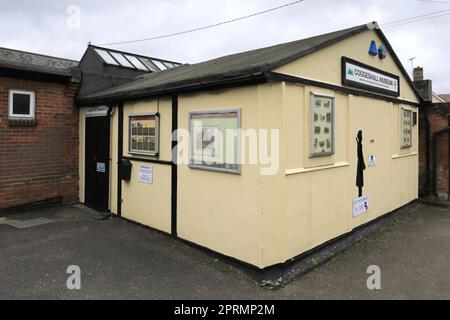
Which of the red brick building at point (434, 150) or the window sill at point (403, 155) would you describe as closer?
the window sill at point (403, 155)

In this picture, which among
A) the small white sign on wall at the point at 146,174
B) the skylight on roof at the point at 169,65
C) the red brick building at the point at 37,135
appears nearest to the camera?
the small white sign on wall at the point at 146,174

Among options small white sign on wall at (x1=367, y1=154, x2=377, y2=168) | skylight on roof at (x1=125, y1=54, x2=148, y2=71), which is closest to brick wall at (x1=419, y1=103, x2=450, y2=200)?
small white sign on wall at (x1=367, y1=154, x2=377, y2=168)

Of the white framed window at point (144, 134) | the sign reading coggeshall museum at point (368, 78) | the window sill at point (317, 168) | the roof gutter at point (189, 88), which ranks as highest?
the sign reading coggeshall museum at point (368, 78)

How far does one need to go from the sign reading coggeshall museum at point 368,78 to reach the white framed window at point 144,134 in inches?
134

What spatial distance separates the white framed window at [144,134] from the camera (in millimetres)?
6074

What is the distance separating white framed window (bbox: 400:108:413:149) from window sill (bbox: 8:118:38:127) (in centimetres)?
847

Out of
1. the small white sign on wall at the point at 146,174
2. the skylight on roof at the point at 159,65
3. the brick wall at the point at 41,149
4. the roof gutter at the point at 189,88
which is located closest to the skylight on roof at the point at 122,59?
the skylight on roof at the point at 159,65

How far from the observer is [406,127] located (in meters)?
8.31

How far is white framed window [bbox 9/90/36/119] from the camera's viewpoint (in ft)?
23.4

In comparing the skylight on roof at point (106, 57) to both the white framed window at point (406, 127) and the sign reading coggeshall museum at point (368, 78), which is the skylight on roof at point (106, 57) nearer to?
the sign reading coggeshall museum at point (368, 78)

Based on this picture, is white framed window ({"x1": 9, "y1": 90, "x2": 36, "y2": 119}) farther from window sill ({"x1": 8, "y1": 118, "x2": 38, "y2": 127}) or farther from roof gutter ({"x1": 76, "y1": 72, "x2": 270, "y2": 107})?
roof gutter ({"x1": 76, "y1": 72, "x2": 270, "y2": 107})
